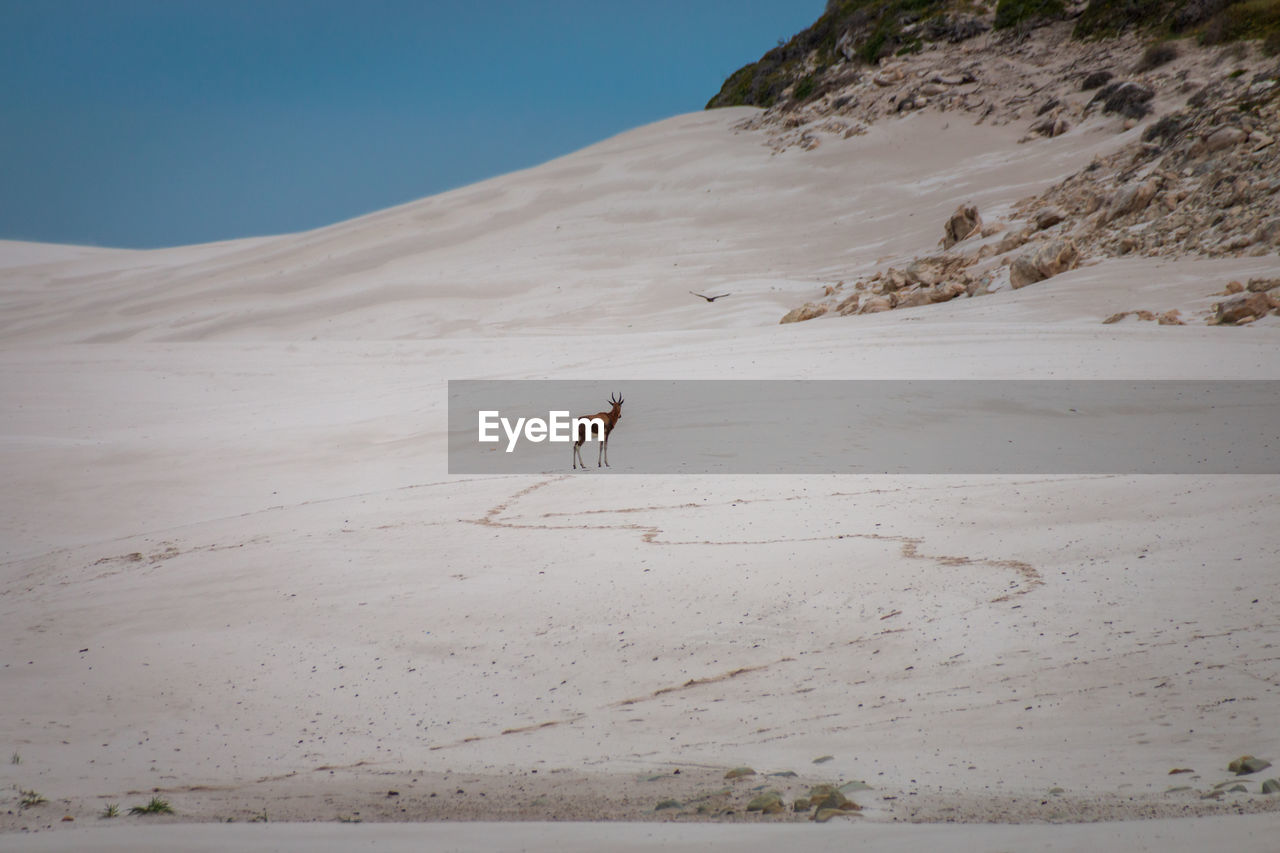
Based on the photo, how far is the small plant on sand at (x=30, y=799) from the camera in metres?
2.85

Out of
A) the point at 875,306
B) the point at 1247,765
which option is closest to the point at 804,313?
the point at 875,306

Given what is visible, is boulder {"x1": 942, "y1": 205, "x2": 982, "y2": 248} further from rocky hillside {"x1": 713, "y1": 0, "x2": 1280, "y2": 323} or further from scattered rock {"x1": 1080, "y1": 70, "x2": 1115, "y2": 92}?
scattered rock {"x1": 1080, "y1": 70, "x2": 1115, "y2": 92}

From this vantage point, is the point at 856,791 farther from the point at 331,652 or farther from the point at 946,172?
the point at 946,172

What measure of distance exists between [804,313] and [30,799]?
14.3m

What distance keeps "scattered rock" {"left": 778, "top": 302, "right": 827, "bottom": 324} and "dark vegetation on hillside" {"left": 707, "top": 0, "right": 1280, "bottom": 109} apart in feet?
45.8

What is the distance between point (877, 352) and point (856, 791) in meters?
8.74

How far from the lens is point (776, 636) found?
4129 millimetres

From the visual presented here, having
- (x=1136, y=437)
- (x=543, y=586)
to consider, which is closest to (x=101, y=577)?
(x=543, y=586)

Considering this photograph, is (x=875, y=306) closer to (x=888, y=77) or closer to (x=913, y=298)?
(x=913, y=298)

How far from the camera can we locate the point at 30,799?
288 cm

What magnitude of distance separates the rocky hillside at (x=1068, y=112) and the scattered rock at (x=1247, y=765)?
10547 millimetres

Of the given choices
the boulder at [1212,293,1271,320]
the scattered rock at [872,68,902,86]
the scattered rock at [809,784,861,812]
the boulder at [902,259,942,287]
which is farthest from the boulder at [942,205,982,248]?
the scattered rock at [809,784,861,812]

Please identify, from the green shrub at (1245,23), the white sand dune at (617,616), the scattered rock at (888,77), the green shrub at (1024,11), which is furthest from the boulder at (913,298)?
the green shrub at (1024,11)

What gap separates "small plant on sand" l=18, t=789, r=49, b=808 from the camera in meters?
2.85
